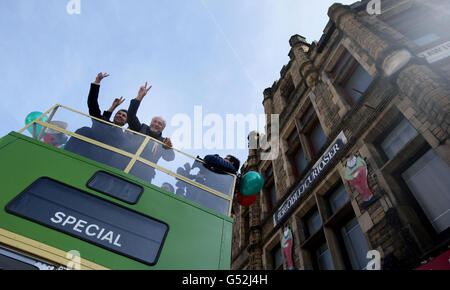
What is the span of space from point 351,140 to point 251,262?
6.23 meters

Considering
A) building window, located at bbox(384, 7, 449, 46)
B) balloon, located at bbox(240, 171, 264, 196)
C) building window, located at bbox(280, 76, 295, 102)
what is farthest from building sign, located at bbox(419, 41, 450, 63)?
building window, located at bbox(280, 76, 295, 102)

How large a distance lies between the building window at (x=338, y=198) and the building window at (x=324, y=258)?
41.5 inches

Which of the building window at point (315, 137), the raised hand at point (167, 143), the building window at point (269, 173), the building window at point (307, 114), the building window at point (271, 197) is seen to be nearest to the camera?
the raised hand at point (167, 143)

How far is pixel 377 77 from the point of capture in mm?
6656

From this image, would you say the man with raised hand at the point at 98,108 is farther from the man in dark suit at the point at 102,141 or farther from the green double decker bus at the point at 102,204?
the green double decker bus at the point at 102,204

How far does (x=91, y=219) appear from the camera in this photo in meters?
3.30

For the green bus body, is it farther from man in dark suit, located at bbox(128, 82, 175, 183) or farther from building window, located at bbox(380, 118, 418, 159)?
building window, located at bbox(380, 118, 418, 159)

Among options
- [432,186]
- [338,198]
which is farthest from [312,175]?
[432,186]

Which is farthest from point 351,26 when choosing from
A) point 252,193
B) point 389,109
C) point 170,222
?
point 170,222

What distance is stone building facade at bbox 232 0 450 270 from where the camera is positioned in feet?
15.2

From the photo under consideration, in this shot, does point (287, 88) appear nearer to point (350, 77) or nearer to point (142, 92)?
point (350, 77)

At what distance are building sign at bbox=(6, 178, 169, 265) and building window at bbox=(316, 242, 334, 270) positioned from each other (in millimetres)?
5122

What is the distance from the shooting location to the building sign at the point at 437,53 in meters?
5.45

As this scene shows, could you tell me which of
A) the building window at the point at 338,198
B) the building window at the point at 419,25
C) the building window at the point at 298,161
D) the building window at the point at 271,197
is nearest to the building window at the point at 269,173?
the building window at the point at 271,197
